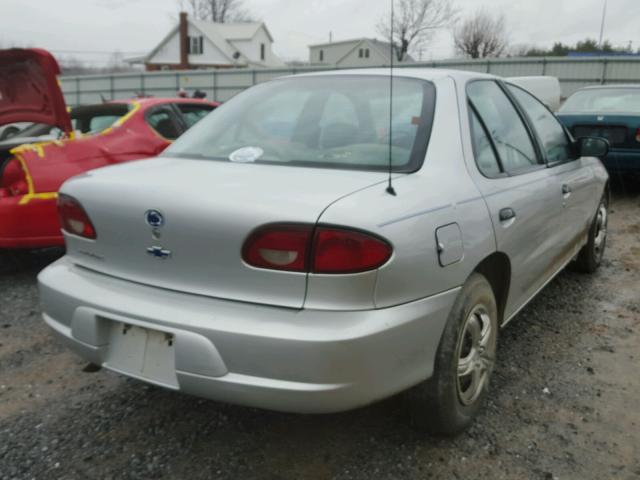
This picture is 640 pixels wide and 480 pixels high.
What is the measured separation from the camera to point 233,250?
1806 mm

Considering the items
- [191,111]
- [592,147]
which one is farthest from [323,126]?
[191,111]

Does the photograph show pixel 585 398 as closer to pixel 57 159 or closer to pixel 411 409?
pixel 411 409

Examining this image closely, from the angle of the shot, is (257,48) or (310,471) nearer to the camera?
(310,471)

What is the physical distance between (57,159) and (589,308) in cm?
387

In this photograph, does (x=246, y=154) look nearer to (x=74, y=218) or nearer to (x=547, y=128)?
(x=74, y=218)

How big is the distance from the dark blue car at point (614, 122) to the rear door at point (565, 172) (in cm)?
359

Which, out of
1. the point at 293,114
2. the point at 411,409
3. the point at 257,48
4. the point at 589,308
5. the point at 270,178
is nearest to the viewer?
the point at 270,178

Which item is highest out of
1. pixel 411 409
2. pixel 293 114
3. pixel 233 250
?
pixel 293 114

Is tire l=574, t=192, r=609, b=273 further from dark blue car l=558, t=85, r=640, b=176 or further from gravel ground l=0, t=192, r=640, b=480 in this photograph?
dark blue car l=558, t=85, r=640, b=176

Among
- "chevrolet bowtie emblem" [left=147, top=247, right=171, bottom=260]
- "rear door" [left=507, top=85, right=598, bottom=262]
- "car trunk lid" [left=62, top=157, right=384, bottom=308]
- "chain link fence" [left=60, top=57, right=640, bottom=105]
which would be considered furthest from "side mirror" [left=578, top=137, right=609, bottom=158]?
"chain link fence" [left=60, top=57, right=640, bottom=105]

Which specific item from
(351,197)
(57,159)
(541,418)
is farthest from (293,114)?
(57,159)

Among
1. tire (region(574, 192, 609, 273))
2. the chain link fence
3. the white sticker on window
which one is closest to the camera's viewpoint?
the white sticker on window

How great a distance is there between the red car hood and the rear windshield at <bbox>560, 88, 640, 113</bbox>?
20.8ft

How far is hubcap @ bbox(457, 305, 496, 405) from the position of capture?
2256mm
